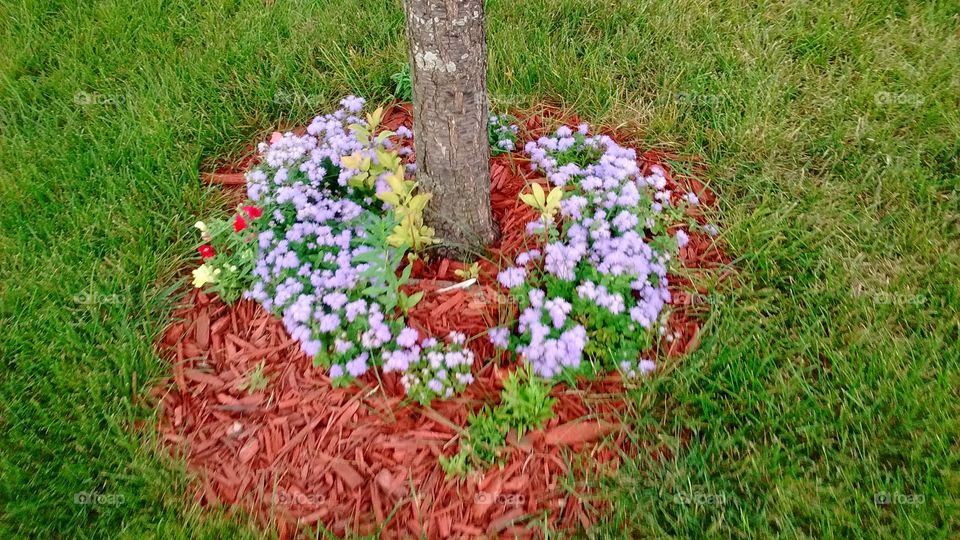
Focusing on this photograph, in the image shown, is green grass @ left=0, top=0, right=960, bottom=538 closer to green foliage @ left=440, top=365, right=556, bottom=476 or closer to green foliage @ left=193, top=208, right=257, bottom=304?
green foliage @ left=193, top=208, right=257, bottom=304

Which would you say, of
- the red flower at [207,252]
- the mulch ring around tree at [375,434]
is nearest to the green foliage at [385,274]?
the mulch ring around tree at [375,434]

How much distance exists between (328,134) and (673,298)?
66.0 inches

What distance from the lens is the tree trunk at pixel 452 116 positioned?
221cm

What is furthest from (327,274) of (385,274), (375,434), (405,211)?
(375,434)

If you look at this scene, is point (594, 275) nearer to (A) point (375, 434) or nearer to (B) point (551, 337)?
(B) point (551, 337)

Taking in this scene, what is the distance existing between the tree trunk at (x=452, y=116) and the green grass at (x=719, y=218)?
97cm

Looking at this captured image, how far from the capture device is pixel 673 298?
2654 millimetres

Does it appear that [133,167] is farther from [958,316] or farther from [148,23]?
[958,316]

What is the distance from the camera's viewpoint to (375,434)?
2342 millimetres

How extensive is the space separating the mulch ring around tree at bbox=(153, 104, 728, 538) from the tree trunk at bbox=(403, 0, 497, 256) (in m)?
0.22

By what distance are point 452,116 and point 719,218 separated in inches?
52.6

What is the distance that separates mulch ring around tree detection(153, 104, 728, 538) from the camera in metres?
2.18

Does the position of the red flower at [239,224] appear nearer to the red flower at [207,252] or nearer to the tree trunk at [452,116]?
the red flower at [207,252]

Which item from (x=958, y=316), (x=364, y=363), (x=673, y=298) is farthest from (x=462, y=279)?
(x=958, y=316)
